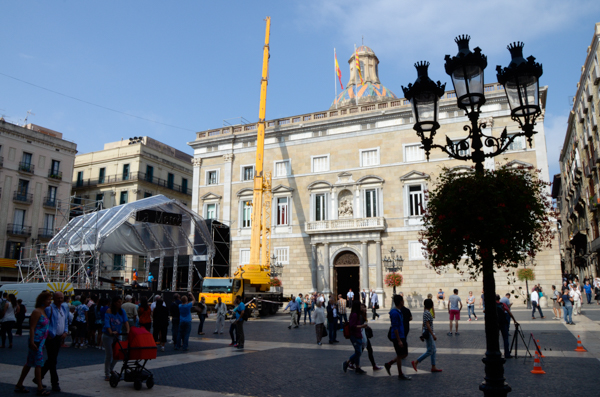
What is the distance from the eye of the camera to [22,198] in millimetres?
41562

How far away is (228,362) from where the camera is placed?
11.4 meters

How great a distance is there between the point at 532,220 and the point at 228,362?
782cm

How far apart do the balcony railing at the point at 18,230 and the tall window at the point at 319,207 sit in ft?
88.3

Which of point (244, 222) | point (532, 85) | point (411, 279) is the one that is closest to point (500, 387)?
point (532, 85)

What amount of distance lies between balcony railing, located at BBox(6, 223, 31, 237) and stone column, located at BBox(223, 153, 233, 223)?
58.9 ft

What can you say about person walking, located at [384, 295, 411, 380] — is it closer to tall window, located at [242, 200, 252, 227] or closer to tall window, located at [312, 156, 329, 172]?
tall window, located at [312, 156, 329, 172]

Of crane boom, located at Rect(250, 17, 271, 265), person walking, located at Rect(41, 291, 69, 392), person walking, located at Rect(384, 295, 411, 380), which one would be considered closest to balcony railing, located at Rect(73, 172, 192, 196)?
crane boom, located at Rect(250, 17, 271, 265)

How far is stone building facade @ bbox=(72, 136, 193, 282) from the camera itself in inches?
1896

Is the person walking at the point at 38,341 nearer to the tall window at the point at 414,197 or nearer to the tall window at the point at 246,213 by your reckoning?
the tall window at the point at 414,197

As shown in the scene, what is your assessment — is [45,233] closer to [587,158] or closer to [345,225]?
[345,225]

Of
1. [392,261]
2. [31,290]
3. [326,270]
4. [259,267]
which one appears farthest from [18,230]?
[392,261]

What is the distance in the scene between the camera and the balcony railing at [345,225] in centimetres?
3375

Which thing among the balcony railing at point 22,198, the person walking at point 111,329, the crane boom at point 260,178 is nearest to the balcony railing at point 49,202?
the balcony railing at point 22,198

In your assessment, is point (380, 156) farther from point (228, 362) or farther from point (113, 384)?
point (113, 384)
